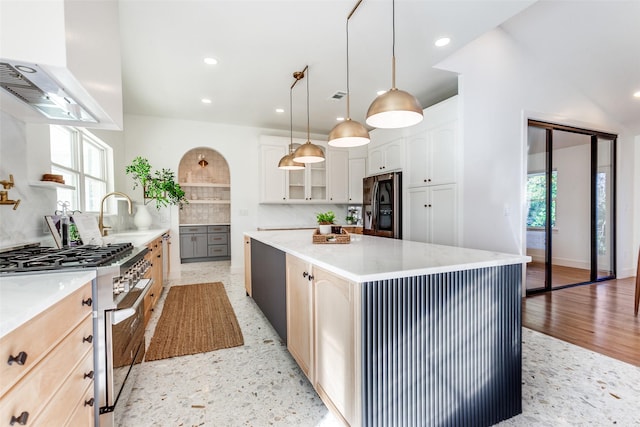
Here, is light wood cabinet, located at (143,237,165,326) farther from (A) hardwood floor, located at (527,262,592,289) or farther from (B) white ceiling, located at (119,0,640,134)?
(A) hardwood floor, located at (527,262,592,289)

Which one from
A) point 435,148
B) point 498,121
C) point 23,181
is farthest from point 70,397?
point 498,121

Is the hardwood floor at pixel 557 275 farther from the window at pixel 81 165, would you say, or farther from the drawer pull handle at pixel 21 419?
the window at pixel 81 165

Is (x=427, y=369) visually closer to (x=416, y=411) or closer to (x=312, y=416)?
(x=416, y=411)

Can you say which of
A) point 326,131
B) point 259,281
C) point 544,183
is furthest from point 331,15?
point 326,131

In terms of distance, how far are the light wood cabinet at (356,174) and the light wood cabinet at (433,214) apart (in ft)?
6.11

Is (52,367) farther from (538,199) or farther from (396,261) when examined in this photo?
(538,199)

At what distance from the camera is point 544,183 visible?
3791 millimetres

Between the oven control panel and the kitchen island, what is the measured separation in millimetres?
979

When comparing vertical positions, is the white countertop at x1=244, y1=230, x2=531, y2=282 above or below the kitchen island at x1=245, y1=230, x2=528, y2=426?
above

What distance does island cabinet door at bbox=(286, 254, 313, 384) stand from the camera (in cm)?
175

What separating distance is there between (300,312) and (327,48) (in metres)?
2.49

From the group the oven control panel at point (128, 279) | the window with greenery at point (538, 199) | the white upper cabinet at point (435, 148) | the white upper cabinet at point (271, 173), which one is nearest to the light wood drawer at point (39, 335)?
the oven control panel at point (128, 279)

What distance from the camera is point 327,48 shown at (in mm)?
2852

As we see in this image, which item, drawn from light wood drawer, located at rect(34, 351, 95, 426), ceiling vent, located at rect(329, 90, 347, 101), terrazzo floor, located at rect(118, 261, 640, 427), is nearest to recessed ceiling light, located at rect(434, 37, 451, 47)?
ceiling vent, located at rect(329, 90, 347, 101)
